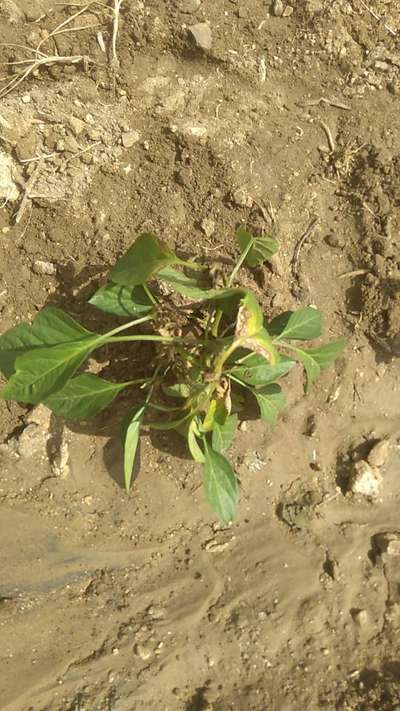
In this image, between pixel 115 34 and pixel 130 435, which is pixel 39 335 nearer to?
pixel 130 435

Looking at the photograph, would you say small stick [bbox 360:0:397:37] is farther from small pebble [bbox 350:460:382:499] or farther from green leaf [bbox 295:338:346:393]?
small pebble [bbox 350:460:382:499]

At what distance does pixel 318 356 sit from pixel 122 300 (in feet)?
2.20

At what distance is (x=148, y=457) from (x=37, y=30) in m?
1.63

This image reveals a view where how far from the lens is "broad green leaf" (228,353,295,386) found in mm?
1821

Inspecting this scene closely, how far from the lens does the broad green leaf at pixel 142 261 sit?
165 cm

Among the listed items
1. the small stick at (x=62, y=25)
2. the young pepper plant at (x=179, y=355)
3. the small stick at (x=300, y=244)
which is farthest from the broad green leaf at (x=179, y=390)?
the small stick at (x=62, y=25)

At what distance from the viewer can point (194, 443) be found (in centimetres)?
190

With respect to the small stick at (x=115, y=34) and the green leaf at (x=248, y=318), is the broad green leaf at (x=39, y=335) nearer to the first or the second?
the green leaf at (x=248, y=318)

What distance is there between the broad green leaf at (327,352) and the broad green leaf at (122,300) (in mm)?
563

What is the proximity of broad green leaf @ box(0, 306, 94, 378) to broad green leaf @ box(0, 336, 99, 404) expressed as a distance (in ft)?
0.26

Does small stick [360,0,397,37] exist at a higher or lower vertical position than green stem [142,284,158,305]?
higher

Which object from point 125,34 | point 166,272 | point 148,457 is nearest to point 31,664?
point 148,457

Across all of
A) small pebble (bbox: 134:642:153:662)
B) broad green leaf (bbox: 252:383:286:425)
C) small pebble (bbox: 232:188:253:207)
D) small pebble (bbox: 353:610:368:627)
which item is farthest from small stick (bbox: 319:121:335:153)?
small pebble (bbox: 134:642:153:662)

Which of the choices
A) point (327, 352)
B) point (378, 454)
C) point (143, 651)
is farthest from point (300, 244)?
point (143, 651)
